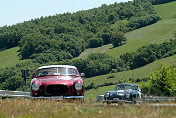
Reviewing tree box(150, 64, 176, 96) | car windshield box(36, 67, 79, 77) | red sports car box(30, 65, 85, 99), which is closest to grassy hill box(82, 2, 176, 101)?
tree box(150, 64, 176, 96)

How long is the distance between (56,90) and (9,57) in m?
151

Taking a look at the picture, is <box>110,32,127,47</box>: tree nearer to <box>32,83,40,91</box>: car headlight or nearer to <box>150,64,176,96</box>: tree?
<box>150,64,176,96</box>: tree

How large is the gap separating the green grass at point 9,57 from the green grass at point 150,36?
42217 mm

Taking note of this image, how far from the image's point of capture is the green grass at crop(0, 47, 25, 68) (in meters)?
150

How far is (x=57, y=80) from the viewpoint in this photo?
41.5 ft

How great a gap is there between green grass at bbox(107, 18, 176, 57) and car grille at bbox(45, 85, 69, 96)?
131972 mm

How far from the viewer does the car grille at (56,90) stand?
12.4 m

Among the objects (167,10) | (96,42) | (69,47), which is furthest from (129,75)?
(167,10)

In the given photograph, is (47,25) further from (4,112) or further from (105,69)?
(4,112)

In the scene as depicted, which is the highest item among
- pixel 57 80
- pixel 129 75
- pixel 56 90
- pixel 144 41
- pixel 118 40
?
pixel 118 40

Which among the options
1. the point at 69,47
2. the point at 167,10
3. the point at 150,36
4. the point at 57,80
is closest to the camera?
the point at 57,80

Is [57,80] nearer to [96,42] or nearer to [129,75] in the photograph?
[129,75]

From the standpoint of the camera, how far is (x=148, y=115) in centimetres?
630

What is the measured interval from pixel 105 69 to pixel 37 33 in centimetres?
5278
